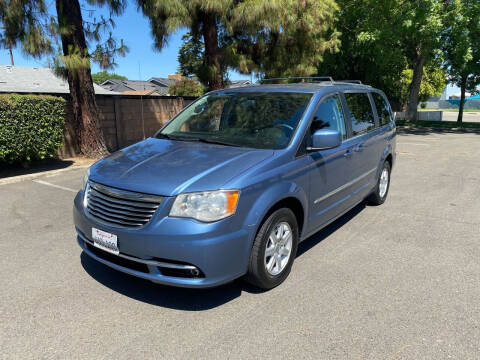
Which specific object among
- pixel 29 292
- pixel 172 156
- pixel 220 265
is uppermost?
pixel 172 156

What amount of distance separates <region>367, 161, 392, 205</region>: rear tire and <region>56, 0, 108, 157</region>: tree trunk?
276 inches

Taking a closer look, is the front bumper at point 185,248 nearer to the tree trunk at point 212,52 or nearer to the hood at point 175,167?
the hood at point 175,167

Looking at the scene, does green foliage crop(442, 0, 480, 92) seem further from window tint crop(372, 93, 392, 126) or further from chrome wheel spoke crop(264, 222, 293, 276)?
chrome wheel spoke crop(264, 222, 293, 276)

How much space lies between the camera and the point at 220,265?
2.88 m

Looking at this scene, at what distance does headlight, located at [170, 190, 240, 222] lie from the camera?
284cm

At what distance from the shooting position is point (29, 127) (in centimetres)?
811

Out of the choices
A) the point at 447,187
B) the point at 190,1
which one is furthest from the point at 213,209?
the point at 190,1

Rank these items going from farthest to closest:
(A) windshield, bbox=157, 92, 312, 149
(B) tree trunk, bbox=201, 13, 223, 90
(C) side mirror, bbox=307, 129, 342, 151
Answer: (B) tree trunk, bbox=201, 13, 223, 90, (A) windshield, bbox=157, 92, 312, 149, (C) side mirror, bbox=307, 129, 342, 151

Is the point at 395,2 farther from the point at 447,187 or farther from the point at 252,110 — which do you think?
the point at 252,110

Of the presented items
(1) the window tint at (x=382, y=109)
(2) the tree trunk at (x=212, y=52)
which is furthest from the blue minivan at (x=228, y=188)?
(2) the tree trunk at (x=212, y=52)

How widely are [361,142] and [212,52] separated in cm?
846

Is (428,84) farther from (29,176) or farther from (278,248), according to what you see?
(278,248)

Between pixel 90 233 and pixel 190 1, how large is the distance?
7994mm

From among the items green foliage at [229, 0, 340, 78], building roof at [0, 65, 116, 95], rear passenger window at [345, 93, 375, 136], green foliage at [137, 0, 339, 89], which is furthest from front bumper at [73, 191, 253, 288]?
building roof at [0, 65, 116, 95]
